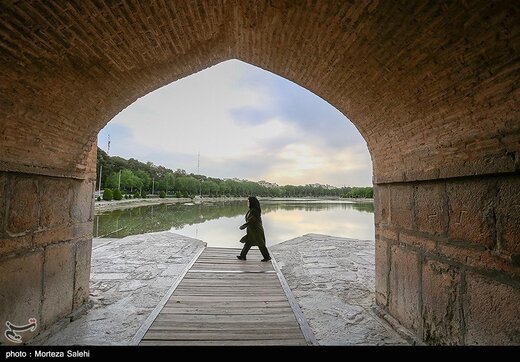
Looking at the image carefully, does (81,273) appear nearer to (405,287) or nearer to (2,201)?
(2,201)

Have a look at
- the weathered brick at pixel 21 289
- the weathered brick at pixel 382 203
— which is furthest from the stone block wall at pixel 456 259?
the weathered brick at pixel 21 289

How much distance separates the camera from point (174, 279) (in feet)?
17.9

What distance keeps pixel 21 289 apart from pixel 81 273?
46.0 inches

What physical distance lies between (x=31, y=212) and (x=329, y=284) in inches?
185

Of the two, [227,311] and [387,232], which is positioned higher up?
[387,232]

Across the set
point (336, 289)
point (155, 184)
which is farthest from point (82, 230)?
point (155, 184)

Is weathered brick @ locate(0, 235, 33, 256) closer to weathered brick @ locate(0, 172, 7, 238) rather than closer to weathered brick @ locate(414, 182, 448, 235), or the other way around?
weathered brick @ locate(0, 172, 7, 238)

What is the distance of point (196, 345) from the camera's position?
→ 321 centimetres

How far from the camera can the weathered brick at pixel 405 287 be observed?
11.2 ft

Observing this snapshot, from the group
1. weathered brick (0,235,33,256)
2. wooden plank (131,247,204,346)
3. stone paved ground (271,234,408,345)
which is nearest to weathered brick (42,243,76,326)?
weathered brick (0,235,33,256)

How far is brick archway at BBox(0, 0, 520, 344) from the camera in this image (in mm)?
2271

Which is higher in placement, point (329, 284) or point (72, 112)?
point (72, 112)
